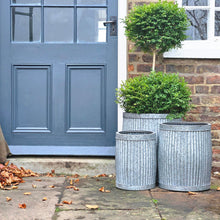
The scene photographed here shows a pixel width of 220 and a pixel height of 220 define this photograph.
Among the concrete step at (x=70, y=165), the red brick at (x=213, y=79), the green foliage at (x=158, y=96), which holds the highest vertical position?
the red brick at (x=213, y=79)

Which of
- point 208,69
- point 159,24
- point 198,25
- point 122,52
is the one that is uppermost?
point 198,25

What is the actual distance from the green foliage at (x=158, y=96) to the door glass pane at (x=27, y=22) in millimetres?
1296

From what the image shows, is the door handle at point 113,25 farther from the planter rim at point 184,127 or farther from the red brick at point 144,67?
the planter rim at point 184,127

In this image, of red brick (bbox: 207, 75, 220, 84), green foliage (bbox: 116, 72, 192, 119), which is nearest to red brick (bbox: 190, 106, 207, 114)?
red brick (bbox: 207, 75, 220, 84)

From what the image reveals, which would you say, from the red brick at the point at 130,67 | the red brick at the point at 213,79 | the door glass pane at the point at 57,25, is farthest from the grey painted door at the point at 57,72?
the red brick at the point at 213,79

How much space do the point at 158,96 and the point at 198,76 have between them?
90cm

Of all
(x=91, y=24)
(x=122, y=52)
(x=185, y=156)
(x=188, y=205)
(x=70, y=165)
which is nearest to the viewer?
(x=188, y=205)

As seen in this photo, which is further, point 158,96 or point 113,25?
point 113,25

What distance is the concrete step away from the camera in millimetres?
4223

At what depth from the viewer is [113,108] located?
443cm

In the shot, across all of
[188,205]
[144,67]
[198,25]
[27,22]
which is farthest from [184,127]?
[27,22]

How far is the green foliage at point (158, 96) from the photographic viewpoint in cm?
369

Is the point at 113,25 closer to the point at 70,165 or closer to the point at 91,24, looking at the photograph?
the point at 91,24

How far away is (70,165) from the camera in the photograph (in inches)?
167
